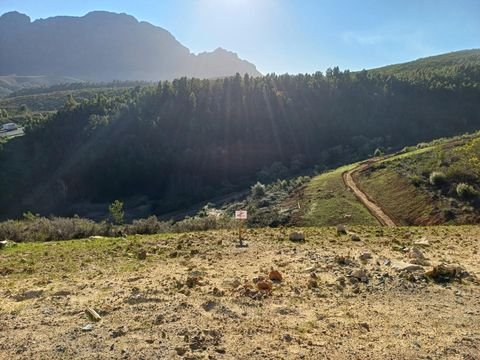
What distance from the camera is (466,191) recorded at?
102 ft

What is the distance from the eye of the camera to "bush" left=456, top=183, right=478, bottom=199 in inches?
1211

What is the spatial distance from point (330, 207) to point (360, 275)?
24.6 m

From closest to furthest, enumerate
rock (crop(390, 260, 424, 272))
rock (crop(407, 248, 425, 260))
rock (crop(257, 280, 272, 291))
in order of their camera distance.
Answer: rock (crop(257, 280, 272, 291)) < rock (crop(390, 260, 424, 272)) < rock (crop(407, 248, 425, 260))

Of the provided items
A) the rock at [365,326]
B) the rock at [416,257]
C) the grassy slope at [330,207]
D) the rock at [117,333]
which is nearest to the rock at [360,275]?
the rock at [416,257]

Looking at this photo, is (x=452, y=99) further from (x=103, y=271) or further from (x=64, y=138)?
(x=103, y=271)

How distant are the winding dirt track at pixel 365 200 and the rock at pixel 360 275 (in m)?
20.1

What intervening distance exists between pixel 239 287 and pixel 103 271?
449 centimetres

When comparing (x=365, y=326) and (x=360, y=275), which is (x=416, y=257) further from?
(x=365, y=326)

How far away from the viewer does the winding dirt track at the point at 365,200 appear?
30614mm

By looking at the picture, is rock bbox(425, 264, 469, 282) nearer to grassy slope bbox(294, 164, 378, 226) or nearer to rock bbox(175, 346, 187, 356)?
rock bbox(175, 346, 187, 356)

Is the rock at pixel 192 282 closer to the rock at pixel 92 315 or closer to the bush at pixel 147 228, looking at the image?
the rock at pixel 92 315

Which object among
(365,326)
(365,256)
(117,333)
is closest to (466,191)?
(365,256)

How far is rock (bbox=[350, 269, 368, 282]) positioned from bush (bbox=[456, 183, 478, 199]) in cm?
2412

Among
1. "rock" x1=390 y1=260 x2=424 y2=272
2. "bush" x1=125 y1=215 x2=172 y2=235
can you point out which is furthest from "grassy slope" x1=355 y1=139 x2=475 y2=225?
"rock" x1=390 y1=260 x2=424 y2=272
